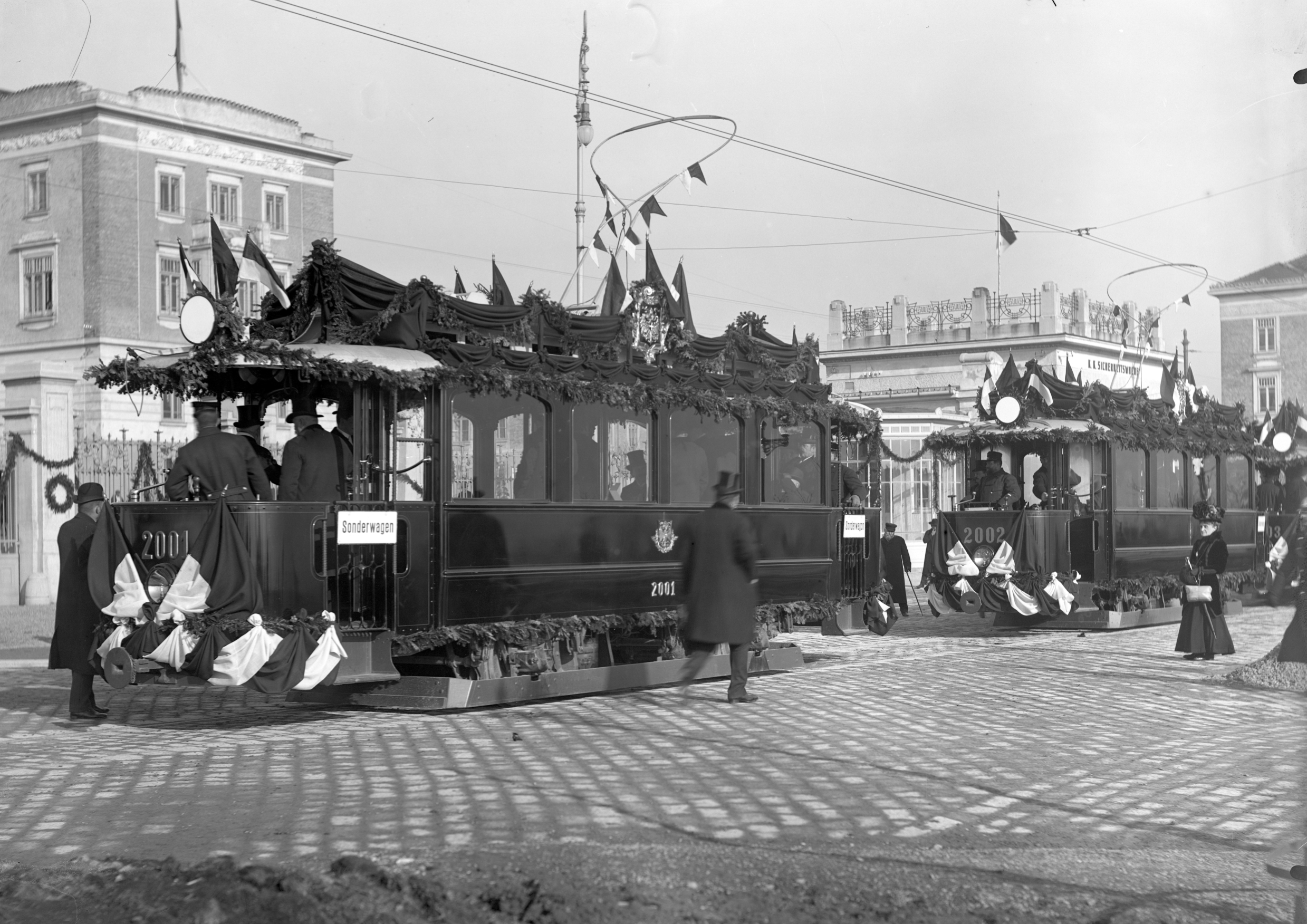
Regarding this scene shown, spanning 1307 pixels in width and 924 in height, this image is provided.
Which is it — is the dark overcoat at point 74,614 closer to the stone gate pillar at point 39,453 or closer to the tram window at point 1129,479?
the stone gate pillar at point 39,453

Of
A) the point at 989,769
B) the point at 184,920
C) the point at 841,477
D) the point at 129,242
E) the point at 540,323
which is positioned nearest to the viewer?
the point at 184,920

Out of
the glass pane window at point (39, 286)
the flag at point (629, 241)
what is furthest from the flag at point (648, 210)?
the glass pane window at point (39, 286)

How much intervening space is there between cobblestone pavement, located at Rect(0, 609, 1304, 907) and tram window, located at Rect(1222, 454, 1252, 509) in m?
13.0

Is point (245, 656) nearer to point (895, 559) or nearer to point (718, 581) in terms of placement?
point (718, 581)

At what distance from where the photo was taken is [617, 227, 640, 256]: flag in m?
18.9

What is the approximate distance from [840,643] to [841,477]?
377cm

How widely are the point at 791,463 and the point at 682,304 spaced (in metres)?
2.19

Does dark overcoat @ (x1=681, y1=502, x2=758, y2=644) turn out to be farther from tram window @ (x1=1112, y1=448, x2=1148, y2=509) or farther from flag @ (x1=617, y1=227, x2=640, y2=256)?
tram window @ (x1=1112, y1=448, x2=1148, y2=509)

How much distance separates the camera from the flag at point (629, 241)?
18891mm

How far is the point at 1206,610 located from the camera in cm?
1662

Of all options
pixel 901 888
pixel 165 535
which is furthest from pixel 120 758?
pixel 901 888

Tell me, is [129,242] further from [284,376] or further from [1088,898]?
[1088,898]

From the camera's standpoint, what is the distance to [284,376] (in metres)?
11.9

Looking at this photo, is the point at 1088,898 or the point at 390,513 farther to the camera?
the point at 390,513
